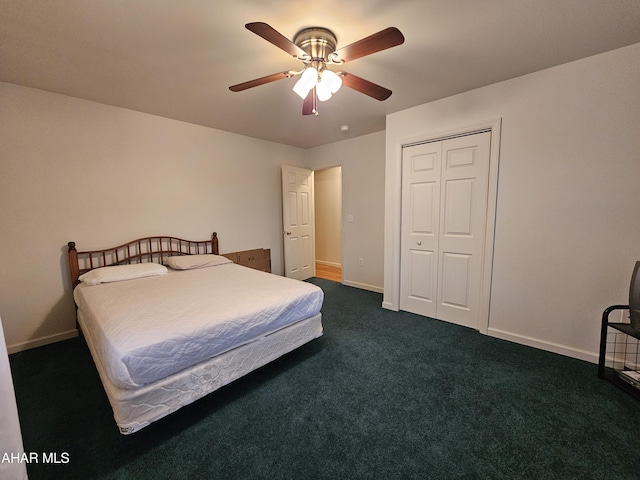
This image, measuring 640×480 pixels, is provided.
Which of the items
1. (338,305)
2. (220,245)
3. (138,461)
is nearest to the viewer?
(138,461)

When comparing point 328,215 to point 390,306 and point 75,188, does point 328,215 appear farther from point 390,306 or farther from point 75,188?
point 75,188

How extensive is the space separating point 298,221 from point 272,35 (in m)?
3.44

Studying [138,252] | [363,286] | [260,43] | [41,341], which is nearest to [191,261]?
[138,252]

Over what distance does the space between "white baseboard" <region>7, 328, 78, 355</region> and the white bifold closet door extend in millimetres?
3758

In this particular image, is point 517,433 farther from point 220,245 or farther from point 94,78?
point 94,78

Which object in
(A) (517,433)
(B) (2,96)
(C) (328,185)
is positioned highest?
(B) (2,96)

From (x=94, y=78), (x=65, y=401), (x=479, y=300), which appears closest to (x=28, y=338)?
(x=65, y=401)

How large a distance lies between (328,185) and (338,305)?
3301 mm

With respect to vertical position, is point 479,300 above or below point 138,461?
above

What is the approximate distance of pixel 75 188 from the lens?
2.70 meters

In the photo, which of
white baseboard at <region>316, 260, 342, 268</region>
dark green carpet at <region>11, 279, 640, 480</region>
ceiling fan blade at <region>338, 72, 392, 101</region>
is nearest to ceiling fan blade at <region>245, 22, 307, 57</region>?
ceiling fan blade at <region>338, 72, 392, 101</region>

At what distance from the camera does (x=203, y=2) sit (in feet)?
4.87

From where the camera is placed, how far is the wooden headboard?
2.69m

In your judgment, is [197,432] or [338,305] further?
[338,305]
